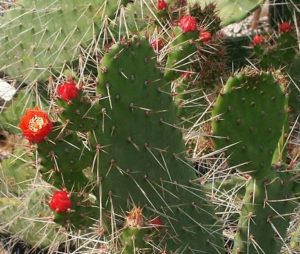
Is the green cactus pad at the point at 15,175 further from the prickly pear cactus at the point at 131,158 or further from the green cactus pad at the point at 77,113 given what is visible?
the green cactus pad at the point at 77,113

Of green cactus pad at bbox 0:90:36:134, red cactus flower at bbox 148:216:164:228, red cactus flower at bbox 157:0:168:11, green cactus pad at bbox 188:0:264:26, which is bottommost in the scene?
green cactus pad at bbox 188:0:264:26

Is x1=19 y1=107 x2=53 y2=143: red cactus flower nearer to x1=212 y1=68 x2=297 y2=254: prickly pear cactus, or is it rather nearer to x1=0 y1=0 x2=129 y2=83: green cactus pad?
x1=212 y1=68 x2=297 y2=254: prickly pear cactus

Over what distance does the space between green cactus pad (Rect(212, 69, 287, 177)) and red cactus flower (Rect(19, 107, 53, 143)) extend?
55 cm

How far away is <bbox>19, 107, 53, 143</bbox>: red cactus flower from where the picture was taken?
5.90ft

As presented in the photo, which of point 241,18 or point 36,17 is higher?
point 36,17

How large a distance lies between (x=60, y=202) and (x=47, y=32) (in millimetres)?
1475

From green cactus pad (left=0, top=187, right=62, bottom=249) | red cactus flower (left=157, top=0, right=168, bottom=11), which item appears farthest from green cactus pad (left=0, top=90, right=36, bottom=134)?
red cactus flower (left=157, top=0, right=168, bottom=11)

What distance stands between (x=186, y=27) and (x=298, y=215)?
0.76m

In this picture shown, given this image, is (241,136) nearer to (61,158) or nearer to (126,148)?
(126,148)

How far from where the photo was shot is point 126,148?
2.05 meters

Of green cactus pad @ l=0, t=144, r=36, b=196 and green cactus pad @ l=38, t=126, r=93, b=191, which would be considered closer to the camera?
green cactus pad @ l=38, t=126, r=93, b=191

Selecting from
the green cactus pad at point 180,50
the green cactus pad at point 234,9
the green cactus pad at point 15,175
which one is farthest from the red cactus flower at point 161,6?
the green cactus pad at point 15,175

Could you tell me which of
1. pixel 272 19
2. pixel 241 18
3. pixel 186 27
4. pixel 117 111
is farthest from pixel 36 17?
pixel 272 19

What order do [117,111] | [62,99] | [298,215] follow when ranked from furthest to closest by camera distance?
[298,215], [117,111], [62,99]
